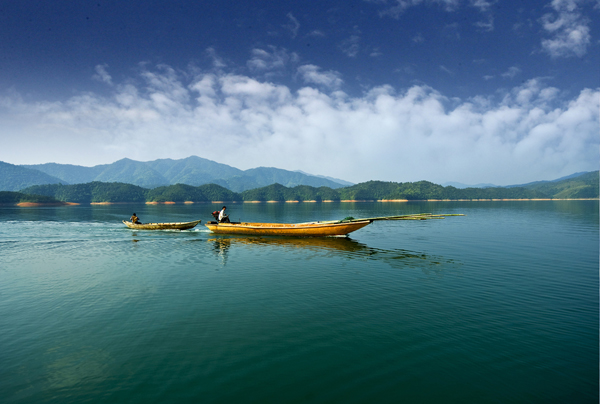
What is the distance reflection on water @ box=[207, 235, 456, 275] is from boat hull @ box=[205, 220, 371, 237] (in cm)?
76

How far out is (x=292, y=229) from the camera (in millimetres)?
34781

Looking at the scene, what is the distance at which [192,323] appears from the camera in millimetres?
Answer: 11891

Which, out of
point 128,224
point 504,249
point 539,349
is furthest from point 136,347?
point 128,224

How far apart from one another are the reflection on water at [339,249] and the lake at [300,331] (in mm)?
533

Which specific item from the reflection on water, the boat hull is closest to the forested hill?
the boat hull

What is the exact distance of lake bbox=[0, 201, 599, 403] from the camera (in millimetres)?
8062

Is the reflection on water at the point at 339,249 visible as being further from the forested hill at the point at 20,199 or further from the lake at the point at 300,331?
the forested hill at the point at 20,199

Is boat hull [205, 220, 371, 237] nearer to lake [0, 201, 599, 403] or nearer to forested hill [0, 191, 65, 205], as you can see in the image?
lake [0, 201, 599, 403]

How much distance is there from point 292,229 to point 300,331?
23.7 metres

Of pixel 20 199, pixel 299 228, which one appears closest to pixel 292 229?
pixel 299 228

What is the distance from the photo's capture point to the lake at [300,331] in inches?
317

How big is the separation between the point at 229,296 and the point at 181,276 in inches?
218

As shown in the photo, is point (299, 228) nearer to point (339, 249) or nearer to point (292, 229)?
point (292, 229)

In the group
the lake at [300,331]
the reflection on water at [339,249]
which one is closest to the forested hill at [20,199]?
the reflection on water at [339,249]
